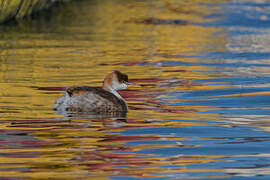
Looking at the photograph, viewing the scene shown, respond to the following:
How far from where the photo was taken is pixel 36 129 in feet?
31.5

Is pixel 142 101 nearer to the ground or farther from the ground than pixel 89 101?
nearer to the ground

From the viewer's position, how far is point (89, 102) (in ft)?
35.9

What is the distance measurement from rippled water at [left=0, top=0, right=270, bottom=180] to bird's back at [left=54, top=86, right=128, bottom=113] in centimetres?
28

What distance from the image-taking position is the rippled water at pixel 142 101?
780 cm

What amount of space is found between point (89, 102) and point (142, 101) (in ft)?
4.87

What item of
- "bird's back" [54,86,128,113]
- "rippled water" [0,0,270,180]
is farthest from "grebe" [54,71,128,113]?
"rippled water" [0,0,270,180]

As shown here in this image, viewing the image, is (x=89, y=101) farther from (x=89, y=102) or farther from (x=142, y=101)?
(x=142, y=101)

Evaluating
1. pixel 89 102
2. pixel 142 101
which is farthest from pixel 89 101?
pixel 142 101

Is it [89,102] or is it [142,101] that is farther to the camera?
[142,101]

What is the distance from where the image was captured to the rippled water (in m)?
7.80

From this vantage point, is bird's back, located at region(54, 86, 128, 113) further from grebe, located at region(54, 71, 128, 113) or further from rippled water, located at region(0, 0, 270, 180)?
rippled water, located at region(0, 0, 270, 180)

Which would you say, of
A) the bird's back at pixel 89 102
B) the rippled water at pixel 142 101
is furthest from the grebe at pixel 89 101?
the rippled water at pixel 142 101

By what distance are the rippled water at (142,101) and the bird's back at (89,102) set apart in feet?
0.93

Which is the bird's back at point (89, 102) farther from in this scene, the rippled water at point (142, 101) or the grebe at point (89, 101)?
the rippled water at point (142, 101)
